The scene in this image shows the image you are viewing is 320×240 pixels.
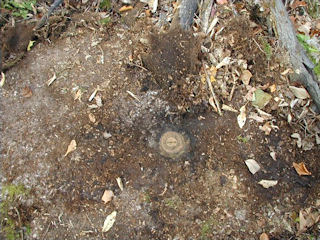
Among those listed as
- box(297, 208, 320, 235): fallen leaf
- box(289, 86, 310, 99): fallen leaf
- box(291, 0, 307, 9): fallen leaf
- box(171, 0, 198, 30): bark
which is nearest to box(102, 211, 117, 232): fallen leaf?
box(297, 208, 320, 235): fallen leaf

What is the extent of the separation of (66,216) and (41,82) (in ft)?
4.56

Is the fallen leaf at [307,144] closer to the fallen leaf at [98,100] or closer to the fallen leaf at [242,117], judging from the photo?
the fallen leaf at [242,117]

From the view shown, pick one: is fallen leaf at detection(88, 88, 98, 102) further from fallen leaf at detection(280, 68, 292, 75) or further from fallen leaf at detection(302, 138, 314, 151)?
fallen leaf at detection(302, 138, 314, 151)

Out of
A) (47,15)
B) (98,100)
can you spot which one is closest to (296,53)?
(98,100)

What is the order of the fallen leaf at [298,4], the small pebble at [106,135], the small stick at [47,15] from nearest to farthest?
1. the small pebble at [106,135]
2. the small stick at [47,15]
3. the fallen leaf at [298,4]

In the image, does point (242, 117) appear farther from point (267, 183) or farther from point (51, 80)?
point (51, 80)

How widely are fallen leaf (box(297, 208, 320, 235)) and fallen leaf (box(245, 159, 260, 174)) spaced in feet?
1.69

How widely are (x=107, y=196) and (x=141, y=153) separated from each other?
0.48m

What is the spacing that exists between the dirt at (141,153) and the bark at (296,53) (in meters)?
0.18

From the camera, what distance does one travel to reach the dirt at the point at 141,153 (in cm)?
244

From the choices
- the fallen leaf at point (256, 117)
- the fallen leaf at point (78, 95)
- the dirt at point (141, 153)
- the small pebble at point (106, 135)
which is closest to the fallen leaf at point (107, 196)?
the dirt at point (141, 153)

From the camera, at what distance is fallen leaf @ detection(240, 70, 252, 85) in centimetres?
283

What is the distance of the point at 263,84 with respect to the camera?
9.32 feet

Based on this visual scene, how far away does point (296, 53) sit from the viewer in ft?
9.36
